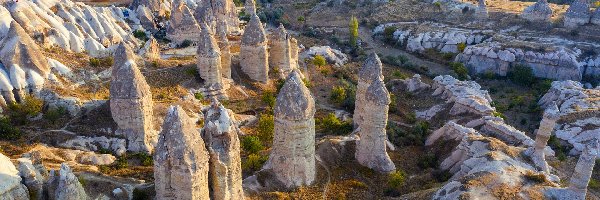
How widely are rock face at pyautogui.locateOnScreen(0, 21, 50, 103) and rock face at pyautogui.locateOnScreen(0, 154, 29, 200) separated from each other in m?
14.8

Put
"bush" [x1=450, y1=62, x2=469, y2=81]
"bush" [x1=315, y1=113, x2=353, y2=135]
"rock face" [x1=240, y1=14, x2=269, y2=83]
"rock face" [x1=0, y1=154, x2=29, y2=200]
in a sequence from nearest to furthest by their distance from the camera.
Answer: "rock face" [x1=0, y1=154, x2=29, y2=200]
"bush" [x1=315, y1=113, x2=353, y2=135]
"rock face" [x1=240, y1=14, x2=269, y2=83]
"bush" [x1=450, y1=62, x2=469, y2=81]

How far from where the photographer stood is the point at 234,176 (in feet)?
84.5

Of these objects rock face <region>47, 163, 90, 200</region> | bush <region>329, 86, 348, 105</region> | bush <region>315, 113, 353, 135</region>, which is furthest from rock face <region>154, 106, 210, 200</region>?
bush <region>329, 86, 348, 105</region>

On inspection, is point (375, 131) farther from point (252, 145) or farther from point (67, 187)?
point (67, 187)

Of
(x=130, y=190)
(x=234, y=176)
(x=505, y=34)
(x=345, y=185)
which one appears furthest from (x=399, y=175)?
(x=505, y=34)

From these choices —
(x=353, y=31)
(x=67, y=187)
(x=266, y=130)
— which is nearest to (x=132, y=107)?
(x=266, y=130)

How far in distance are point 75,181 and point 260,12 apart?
233ft

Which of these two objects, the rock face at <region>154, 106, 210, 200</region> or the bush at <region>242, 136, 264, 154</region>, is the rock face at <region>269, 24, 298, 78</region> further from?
the rock face at <region>154, 106, 210, 200</region>

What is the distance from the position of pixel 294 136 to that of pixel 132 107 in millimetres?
11868

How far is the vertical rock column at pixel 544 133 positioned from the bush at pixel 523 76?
96.1 ft

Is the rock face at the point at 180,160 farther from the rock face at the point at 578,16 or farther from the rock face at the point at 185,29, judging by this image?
the rock face at the point at 578,16

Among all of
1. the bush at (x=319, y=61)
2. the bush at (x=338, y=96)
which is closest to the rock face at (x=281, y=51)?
the bush at (x=338, y=96)

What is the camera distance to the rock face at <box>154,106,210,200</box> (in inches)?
888

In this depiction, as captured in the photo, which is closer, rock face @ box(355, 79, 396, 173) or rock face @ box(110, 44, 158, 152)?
rock face @ box(355, 79, 396, 173)
